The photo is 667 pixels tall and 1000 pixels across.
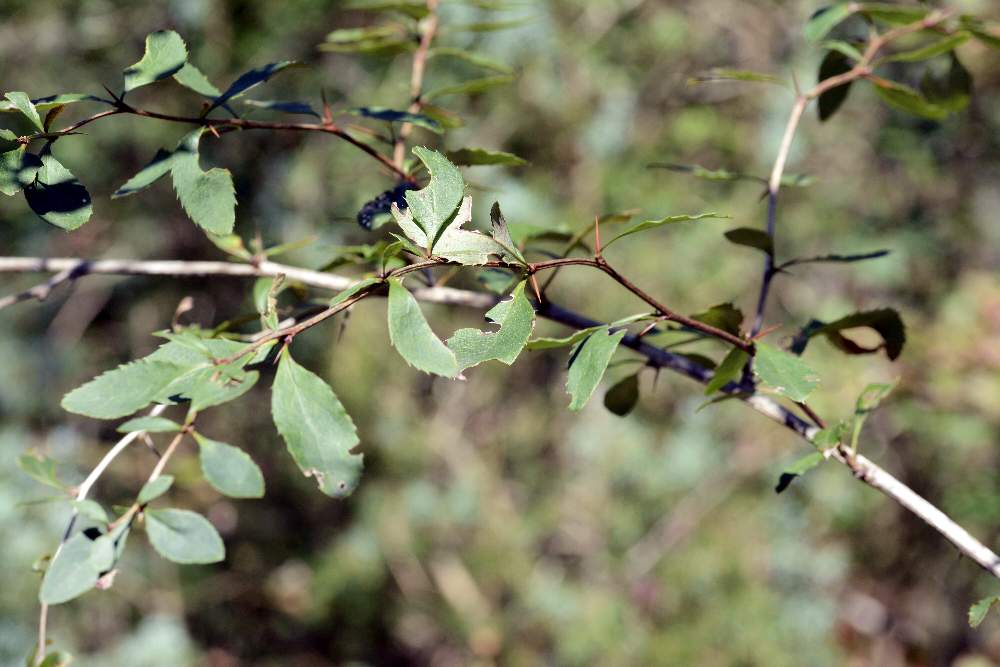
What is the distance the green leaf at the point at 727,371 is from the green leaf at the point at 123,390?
29 centimetres

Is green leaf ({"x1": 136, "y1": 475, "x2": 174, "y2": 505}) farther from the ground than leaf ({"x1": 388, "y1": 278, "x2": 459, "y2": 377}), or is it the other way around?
leaf ({"x1": 388, "y1": 278, "x2": 459, "y2": 377})

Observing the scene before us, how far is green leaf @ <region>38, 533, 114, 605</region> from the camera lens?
45cm

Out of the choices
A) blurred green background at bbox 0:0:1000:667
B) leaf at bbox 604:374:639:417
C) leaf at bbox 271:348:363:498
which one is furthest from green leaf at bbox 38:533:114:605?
blurred green background at bbox 0:0:1000:667

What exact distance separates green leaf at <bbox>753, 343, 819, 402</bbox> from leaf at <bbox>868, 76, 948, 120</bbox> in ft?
Answer: 0.95

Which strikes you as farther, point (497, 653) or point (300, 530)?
point (300, 530)

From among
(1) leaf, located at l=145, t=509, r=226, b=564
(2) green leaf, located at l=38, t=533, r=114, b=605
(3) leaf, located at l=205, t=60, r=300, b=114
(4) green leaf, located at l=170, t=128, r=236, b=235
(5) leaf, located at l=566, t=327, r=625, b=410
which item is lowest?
(2) green leaf, located at l=38, t=533, r=114, b=605

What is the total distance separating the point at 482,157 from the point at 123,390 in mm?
287

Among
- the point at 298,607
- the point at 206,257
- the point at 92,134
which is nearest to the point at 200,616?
the point at 298,607

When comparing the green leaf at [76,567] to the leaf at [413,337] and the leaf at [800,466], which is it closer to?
the leaf at [413,337]

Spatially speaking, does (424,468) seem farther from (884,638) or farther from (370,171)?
(884,638)

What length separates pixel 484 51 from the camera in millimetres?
2379

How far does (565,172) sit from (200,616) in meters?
1.77

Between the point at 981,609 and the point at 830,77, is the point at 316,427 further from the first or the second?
the point at 830,77

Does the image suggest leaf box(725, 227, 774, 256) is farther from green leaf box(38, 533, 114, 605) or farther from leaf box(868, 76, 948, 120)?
green leaf box(38, 533, 114, 605)
